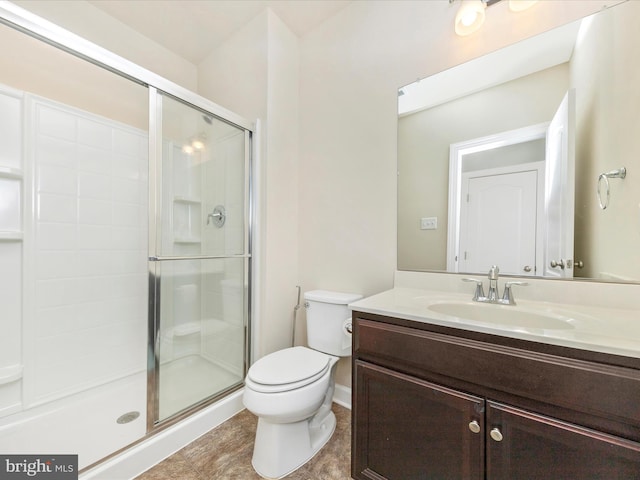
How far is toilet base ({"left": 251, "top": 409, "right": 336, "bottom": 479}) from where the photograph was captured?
1198mm

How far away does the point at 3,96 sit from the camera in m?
1.44

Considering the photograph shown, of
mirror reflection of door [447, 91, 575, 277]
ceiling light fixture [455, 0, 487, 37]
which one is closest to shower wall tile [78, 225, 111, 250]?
mirror reflection of door [447, 91, 575, 277]

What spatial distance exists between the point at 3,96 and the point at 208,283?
1455 mm

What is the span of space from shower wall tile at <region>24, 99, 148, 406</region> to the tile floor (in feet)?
3.03

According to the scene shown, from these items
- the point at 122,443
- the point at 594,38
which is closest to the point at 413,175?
the point at 594,38

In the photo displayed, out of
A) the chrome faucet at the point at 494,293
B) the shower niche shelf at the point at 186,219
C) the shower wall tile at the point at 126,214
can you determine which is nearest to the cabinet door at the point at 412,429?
the chrome faucet at the point at 494,293

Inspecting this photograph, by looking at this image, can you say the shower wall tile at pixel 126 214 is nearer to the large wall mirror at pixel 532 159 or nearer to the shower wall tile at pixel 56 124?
the shower wall tile at pixel 56 124

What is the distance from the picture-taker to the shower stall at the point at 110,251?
4.64 ft

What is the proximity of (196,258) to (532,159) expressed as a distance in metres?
1.83

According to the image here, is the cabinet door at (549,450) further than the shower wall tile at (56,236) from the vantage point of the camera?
No

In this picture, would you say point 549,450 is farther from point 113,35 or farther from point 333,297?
point 113,35

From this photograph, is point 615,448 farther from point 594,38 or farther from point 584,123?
point 594,38

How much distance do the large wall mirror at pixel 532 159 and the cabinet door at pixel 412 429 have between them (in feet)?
2.22

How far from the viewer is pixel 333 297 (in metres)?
1.64
